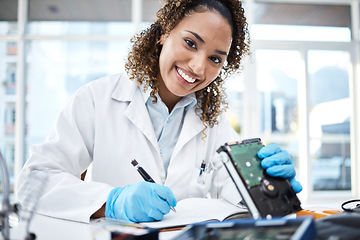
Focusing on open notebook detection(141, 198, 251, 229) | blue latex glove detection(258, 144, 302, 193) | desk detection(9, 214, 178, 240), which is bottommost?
open notebook detection(141, 198, 251, 229)

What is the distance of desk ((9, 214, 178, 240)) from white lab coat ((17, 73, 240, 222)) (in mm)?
273

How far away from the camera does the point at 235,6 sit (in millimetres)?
1358

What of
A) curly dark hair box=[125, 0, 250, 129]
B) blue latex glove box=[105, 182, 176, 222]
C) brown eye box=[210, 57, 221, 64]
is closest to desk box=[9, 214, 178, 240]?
blue latex glove box=[105, 182, 176, 222]

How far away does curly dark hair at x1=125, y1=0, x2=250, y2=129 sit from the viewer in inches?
50.5

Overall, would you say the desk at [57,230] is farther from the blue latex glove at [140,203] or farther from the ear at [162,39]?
the ear at [162,39]

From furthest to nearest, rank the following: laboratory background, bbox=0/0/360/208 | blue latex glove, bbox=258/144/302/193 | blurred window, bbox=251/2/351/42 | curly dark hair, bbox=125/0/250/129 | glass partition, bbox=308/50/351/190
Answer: blurred window, bbox=251/2/351/42 → glass partition, bbox=308/50/351/190 → laboratory background, bbox=0/0/360/208 → curly dark hair, bbox=125/0/250/129 → blue latex glove, bbox=258/144/302/193

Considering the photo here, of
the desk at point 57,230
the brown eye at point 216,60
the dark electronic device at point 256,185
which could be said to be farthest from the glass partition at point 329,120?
the desk at point 57,230

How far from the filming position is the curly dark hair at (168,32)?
4.21 feet

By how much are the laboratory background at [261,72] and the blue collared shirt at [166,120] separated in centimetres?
311

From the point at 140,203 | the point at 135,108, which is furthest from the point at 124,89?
the point at 140,203

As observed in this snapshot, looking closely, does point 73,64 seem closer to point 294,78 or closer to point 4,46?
point 4,46

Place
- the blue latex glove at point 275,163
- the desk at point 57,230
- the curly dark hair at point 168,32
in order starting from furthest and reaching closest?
the curly dark hair at point 168,32
the blue latex glove at point 275,163
the desk at point 57,230

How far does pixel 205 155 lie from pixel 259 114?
3.22m

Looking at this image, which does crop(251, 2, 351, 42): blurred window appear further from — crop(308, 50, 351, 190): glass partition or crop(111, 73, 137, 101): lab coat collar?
crop(111, 73, 137, 101): lab coat collar
